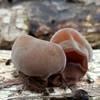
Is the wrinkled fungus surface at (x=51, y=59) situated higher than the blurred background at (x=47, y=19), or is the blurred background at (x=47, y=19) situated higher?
the wrinkled fungus surface at (x=51, y=59)

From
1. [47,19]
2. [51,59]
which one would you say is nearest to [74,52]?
[51,59]

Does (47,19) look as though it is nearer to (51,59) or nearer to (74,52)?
(74,52)

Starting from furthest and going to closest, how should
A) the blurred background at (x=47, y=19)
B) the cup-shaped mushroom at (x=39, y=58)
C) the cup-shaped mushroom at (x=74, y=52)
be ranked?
the blurred background at (x=47, y=19)
the cup-shaped mushroom at (x=74, y=52)
the cup-shaped mushroom at (x=39, y=58)

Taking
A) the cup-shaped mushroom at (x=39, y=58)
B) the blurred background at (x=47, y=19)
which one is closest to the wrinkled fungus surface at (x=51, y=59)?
the cup-shaped mushroom at (x=39, y=58)

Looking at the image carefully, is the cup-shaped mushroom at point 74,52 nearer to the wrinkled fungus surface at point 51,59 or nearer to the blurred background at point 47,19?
the wrinkled fungus surface at point 51,59

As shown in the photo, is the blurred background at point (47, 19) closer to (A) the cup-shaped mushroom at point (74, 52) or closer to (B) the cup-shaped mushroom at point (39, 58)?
(A) the cup-shaped mushroom at point (74, 52)

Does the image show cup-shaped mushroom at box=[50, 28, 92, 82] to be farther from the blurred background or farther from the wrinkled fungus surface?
the blurred background

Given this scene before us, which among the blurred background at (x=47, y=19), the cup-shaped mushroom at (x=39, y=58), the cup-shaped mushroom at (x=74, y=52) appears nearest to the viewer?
the cup-shaped mushroom at (x=39, y=58)

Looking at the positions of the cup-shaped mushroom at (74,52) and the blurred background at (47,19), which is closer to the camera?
the cup-shaped mushroom at (74,52)
